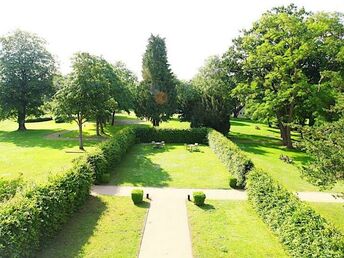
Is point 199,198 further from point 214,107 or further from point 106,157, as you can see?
point 214,107

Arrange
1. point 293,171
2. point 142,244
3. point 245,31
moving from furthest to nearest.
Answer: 1. point 245,31
2. point 293,171
3. point 142,244

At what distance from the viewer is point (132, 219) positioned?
563 inches

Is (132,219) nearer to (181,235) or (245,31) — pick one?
(181,235)

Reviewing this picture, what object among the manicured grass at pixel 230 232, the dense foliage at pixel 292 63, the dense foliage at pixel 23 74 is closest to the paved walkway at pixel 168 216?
→ the manicured grass at pixel 230 232

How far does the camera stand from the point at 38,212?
1102 cm

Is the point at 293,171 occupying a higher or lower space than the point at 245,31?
lower

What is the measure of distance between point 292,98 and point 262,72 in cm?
720

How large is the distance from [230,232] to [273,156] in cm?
1941

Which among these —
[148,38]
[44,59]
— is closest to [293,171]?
[148,38]

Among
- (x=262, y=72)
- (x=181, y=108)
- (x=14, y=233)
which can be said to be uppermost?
(x=262, y=72)

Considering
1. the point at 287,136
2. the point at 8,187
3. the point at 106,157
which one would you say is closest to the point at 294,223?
the point at 8,187

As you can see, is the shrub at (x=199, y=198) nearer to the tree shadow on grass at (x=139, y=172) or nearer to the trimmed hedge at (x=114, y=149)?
the tree shadow on grass at (x=139, y=172)

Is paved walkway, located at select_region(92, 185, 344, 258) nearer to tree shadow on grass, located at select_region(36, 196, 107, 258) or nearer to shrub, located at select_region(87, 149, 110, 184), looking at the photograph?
shrub, located at select_region(87, 149, 110, 184)

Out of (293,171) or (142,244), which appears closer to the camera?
(142,244)
